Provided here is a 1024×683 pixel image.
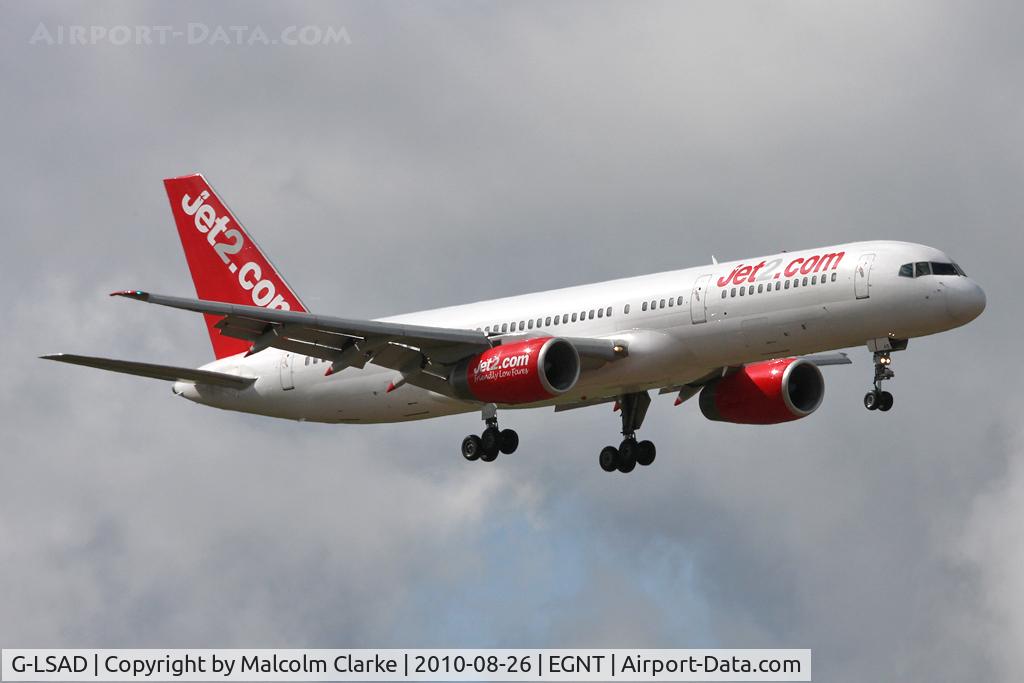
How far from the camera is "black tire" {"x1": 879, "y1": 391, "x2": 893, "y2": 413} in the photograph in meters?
48.8

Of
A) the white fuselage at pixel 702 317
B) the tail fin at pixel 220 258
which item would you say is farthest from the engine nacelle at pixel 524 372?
the tail fin at pixel 220 258

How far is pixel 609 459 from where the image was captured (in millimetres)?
57469

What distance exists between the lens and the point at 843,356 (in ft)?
190

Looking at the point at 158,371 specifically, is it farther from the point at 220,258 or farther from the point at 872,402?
the point at 872,402

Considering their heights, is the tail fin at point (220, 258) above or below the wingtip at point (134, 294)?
above

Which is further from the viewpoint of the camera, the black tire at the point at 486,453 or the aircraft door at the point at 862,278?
the black tire at the point at 486,453

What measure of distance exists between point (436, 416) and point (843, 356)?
12070 mm

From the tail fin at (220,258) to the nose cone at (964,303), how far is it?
21150 millimetres

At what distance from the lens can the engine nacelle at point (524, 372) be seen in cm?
5031

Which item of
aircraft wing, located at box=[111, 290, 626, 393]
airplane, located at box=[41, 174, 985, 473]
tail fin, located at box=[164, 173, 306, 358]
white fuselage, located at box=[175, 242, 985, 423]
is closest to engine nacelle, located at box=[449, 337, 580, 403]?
airplane, located at box=[41, 174, 985, 473]

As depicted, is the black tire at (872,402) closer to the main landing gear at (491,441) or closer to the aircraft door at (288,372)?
the main landing gear at (491,441)

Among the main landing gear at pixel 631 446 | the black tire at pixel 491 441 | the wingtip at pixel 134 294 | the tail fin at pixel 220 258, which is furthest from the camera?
the tail fin at pixel 220 258

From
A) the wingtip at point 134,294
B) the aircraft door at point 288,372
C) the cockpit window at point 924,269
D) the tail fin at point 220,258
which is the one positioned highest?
the tail fin at point 220,258

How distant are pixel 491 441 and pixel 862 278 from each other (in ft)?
37.8
